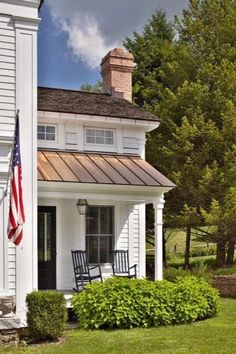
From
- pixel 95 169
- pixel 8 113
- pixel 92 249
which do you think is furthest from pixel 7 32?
pixel 92 249

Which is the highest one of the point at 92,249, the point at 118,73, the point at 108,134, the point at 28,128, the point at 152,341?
the point at 118,73

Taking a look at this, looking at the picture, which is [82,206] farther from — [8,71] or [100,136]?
[8,71]

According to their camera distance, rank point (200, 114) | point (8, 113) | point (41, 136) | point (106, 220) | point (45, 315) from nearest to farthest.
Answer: point (45, 315) < point (8, 113) < point (41, 136) < point (106, 220) < point (200, 114)

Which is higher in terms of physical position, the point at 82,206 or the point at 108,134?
the point at 108,134

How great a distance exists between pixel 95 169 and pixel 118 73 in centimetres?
499

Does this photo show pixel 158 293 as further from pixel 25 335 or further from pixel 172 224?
pixel 172 224

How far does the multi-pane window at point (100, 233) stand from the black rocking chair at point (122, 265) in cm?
21

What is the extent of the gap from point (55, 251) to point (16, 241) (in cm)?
402

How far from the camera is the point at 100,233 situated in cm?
1383

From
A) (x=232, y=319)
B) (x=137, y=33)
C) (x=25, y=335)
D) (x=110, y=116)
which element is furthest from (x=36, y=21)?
(x=137, y=33)

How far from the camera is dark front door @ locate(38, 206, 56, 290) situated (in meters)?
13.0

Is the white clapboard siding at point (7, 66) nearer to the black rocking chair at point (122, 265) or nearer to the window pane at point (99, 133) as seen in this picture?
the window pane at point (99, 133)

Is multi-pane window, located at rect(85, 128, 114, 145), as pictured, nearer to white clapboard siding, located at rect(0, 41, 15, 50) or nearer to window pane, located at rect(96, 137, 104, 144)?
window pane, located at rect(96, 137, 104, 144)

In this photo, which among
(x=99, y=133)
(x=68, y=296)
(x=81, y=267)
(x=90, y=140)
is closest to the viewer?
(x=68, y=296)
